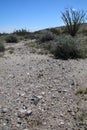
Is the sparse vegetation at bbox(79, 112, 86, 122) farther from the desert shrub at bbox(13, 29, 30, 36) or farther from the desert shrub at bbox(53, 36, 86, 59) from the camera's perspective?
the desert shrub at bbox(13, 29, 30, 36)

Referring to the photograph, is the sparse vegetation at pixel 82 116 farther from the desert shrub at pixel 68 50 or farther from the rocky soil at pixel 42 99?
the desert shrub at pixel 68 50

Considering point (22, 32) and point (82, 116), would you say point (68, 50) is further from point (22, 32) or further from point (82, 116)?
point (22, 32)

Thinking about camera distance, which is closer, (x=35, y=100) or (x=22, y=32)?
(x=35, y=100)

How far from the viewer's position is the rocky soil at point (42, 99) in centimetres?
472

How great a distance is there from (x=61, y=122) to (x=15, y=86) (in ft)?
7.59

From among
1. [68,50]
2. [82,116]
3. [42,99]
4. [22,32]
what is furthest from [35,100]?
[22,32]

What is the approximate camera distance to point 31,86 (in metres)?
6.78

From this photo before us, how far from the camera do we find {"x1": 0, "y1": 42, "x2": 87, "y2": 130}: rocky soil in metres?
4.72

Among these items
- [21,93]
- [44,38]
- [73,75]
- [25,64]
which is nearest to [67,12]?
[44,38]

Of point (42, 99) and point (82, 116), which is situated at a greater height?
point (42, 99)

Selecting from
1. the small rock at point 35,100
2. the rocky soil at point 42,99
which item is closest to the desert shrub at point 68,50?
the rocky soil at point 42,99

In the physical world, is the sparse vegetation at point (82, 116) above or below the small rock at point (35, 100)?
below

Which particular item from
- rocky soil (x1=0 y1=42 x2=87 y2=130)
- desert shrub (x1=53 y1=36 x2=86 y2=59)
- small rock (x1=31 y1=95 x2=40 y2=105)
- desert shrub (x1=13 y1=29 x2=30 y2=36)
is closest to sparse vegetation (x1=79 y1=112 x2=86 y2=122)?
rocky soil (x1=0 y1=42 x2=87 y2=130)

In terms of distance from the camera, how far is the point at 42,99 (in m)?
5.79
